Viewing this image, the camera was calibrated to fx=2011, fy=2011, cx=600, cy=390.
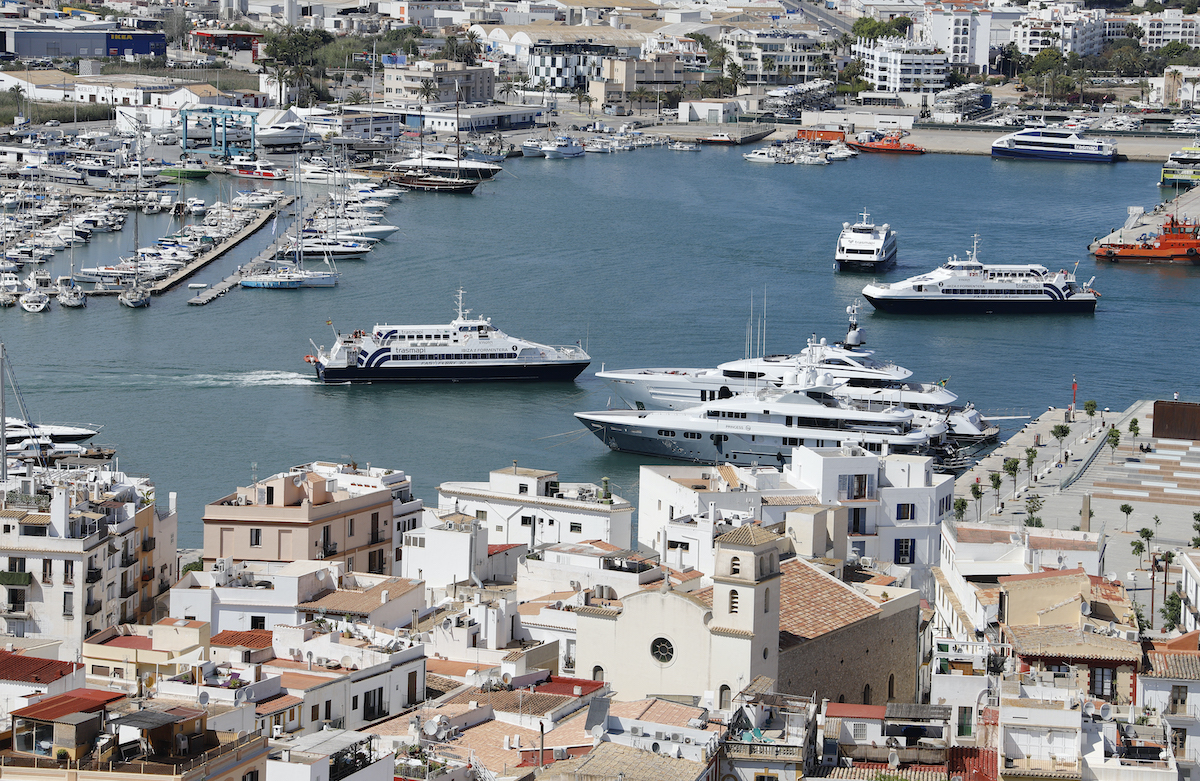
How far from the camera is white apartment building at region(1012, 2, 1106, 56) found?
132375 millimetres

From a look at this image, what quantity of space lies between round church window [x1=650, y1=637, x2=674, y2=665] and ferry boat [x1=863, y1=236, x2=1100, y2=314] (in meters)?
41.2

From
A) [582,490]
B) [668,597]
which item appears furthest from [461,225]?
[668,597]

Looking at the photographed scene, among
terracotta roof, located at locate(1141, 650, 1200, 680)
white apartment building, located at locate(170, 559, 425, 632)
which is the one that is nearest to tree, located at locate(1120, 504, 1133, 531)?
white apartment building, located at locate(170, 559, 425, 632)

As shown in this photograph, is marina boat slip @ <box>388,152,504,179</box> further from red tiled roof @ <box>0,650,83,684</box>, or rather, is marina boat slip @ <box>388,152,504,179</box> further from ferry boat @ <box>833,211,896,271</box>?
red tiled roof @ <box>0,650,83,684</box>

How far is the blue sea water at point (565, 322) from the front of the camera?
1639 inches

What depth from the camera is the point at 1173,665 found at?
16938 mm

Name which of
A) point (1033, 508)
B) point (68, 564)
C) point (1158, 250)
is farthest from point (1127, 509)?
point (1158, 250)

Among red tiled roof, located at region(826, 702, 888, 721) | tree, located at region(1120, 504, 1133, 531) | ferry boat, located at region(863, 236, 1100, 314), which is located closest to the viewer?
red tiled roof, located at region(826, 702, 888, 721)

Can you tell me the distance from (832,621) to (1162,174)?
254 ft

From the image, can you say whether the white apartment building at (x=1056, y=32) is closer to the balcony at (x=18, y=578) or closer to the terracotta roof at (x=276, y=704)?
the balcony at (x=18, y=578)

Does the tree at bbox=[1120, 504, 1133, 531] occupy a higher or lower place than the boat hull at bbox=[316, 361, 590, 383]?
higher

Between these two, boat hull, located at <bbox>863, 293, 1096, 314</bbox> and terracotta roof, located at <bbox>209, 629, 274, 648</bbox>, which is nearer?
terracotta roof, located at <bbox>209, 629, 274, 648</bbox>

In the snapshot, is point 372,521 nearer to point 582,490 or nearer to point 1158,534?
point 582,490

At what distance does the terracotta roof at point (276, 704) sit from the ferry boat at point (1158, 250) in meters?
57.1
